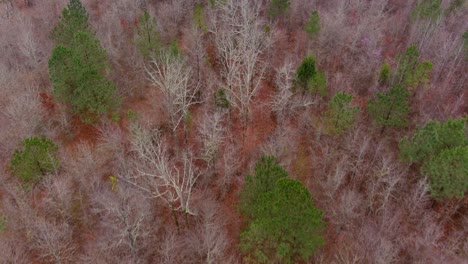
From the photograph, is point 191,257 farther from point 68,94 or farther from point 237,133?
point 68,94

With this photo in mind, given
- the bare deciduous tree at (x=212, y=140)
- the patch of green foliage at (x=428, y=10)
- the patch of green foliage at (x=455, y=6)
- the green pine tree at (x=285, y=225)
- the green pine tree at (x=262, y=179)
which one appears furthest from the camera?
the patch of green foliage at (x=455, y=6)

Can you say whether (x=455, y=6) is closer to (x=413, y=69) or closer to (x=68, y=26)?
(x=413, y=69)

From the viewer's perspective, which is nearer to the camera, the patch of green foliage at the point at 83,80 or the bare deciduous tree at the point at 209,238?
the bare deciduous tree at the point at 209,238

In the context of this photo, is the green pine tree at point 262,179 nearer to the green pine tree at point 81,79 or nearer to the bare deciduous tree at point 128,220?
the bare deciduous tree at point 128,220

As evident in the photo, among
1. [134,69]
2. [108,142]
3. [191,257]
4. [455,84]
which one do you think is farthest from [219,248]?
[455,84]

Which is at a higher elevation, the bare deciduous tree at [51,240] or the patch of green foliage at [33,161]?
the patch of green foliage at [33,161]

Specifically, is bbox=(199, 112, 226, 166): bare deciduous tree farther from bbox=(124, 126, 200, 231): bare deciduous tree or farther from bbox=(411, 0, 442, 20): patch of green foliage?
bbox=(411, 0, 442, 20): patch of green foliage

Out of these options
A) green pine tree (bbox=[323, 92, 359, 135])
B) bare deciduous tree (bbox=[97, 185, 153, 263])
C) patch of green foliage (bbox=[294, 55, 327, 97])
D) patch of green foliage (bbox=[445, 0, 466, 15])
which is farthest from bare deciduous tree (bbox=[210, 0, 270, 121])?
patch of green foliage (bbox=[445, 0, 466, 15])

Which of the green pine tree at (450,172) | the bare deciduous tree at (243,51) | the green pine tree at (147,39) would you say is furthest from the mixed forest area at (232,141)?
the bare deciduous tree at (243,51)
